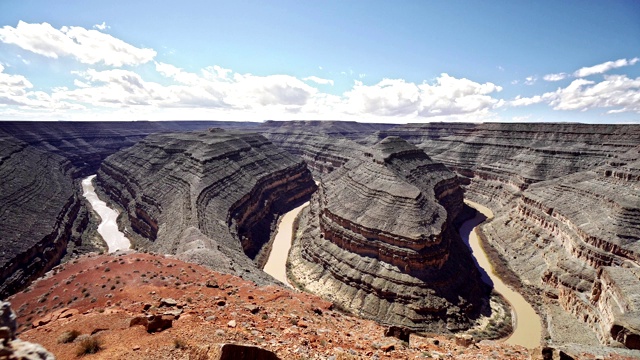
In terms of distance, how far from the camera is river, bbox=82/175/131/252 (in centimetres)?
6088

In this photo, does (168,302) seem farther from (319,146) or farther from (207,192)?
(319,146)

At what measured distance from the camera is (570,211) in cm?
5012

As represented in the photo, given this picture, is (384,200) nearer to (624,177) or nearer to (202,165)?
(624,177)

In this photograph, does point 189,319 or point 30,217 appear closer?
point 189,319

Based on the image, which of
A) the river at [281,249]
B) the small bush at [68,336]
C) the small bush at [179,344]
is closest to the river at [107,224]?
the river at [281,249]

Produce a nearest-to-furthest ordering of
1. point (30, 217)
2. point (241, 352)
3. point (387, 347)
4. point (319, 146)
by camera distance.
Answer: point (241, 352)
point (387, 347)
point (30, 217)
point (319, 146)

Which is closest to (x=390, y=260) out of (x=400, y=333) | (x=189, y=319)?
(x=400, y=333)

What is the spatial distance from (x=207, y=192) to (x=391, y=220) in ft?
121

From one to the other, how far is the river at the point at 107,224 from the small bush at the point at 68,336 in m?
48.6

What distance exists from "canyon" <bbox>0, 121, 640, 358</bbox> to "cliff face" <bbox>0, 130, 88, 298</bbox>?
0.31 m

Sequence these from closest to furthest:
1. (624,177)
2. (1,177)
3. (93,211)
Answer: (624,177), (1,177), (93,211)

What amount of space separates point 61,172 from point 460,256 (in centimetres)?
11389

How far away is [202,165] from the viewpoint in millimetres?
73125

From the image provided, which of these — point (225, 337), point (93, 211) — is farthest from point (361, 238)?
point (93, 211)
